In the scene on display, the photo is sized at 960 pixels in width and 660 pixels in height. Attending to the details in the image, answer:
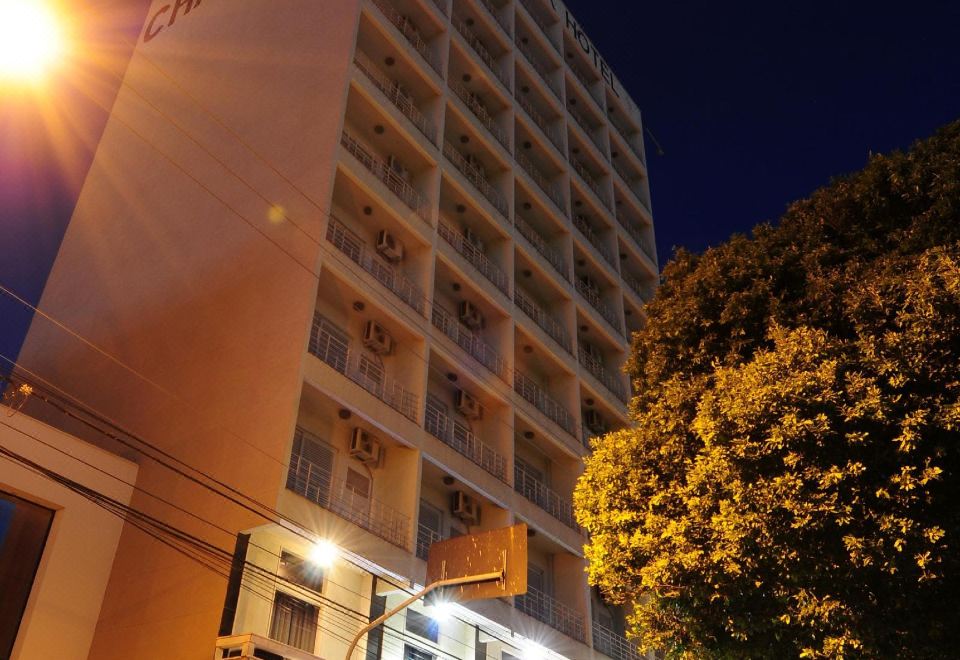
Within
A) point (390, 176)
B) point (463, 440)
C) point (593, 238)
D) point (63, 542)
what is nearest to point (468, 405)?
point (463, 440)

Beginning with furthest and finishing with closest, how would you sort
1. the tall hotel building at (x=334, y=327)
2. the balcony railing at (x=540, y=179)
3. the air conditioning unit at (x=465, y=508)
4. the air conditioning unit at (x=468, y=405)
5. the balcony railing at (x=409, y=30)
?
the balcony railing at (x=540, y=179), the balcony railing at (x=409, y=30), the air conditioning unit at (x=468, y=405), the air conditioning unit at (x=465, y=508), the tall hotel building at (x=334, y=327)

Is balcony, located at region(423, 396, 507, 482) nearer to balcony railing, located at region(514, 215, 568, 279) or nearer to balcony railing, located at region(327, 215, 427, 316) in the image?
balcony railing, located at region(327, 215, 427, 316)

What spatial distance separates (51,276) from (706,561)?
23.5m

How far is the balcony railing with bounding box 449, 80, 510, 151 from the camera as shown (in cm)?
3161

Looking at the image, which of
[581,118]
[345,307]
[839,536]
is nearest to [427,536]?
[345,307]

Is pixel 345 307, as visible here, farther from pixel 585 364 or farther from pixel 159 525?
pixel 585 364

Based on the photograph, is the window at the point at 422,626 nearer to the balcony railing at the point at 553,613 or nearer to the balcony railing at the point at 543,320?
the balcony railing at the point at 553,613

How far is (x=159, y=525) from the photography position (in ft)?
63.8

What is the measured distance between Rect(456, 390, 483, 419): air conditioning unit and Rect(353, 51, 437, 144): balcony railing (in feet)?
25.9

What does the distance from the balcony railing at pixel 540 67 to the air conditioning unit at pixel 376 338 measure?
17.7 m

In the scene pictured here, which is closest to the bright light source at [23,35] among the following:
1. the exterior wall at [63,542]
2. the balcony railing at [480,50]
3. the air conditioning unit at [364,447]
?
the exterior wall at [63,542]

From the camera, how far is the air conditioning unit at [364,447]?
21438 millimetres

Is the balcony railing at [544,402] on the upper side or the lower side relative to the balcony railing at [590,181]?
lower

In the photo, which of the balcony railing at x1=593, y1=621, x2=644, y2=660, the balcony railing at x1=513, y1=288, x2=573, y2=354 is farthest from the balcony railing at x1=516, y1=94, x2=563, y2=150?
the balcony railing at x1=593, y1=621, x2=644, y2=660
